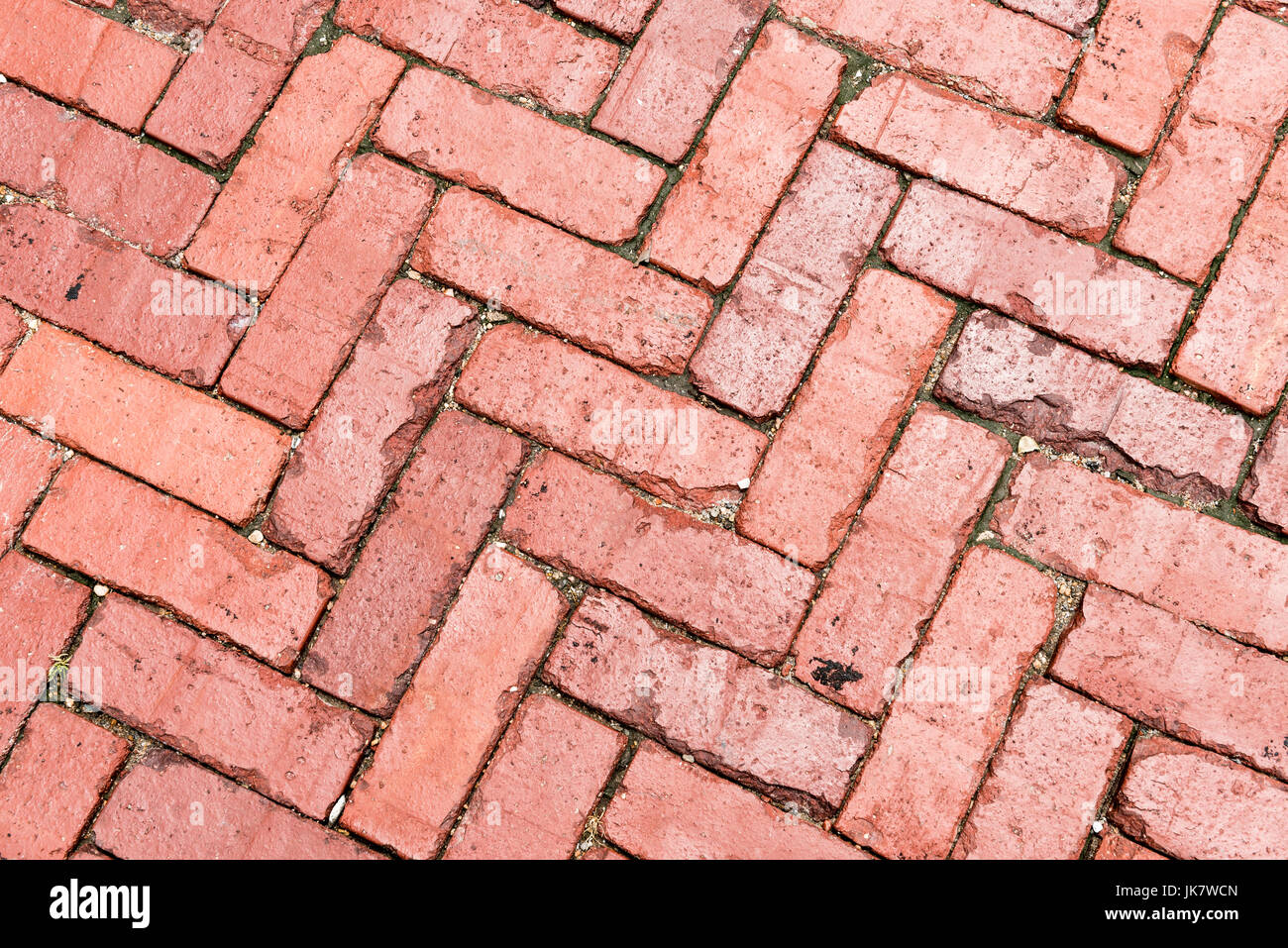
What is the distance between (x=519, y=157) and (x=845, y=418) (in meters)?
1.18

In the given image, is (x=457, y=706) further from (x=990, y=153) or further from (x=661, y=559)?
(x=990, y=153)

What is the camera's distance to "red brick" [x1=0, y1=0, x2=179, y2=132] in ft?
8.98

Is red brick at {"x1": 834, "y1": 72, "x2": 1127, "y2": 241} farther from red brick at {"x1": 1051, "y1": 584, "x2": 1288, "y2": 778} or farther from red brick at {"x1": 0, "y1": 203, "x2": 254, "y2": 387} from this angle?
red brick at {"x1": 0, "y1": 203, "x2": 254, "y2": 387}

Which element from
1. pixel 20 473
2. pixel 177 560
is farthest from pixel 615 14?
pixel 20 473

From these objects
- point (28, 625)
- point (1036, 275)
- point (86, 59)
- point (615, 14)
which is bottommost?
point (28, 625)

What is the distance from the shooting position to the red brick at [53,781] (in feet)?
7.97

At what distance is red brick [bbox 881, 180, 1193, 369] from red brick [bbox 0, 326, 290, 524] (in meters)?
1.84

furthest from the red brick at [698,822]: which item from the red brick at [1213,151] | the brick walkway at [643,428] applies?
the red brick at [1213,151]

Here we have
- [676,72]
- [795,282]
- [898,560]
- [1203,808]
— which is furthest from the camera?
[676,72]

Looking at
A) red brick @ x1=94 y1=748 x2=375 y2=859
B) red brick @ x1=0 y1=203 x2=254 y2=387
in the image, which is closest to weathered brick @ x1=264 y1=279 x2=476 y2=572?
red brick @ x1=0 y1=203 x2=254 y2=387

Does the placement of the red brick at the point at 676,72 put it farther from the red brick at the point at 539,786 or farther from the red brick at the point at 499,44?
the red brick at the point at 539,786

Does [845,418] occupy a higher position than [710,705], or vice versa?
[845,418]

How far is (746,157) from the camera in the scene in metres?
2.67

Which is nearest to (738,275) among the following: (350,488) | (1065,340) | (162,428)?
(1065,340)
